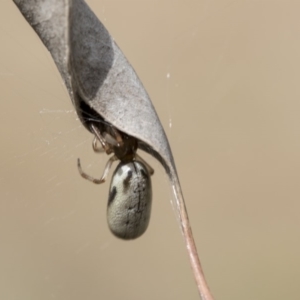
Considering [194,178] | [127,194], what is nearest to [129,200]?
[127,194]

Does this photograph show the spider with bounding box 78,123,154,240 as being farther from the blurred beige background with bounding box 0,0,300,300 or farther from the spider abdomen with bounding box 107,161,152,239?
the blurred beige background with bounding box 0,0,300,300

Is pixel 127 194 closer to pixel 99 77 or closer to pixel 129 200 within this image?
pixel 129 200

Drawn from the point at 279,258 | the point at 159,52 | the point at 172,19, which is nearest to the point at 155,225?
the point at 279,258

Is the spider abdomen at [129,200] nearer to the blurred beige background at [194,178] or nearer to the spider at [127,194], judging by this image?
the spider at [127,194]

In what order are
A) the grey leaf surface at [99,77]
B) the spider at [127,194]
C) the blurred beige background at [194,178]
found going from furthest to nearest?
the blurred beige background at [194,178] → the spider at [127,194] → the grey leaf surface at [99,77]

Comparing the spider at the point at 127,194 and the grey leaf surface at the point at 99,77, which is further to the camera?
the spider at the point at 127,194

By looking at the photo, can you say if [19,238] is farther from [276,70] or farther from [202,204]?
[276,70]

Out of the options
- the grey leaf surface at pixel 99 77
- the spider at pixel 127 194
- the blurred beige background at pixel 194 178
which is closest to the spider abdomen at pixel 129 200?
the spider at pixel 127 194
